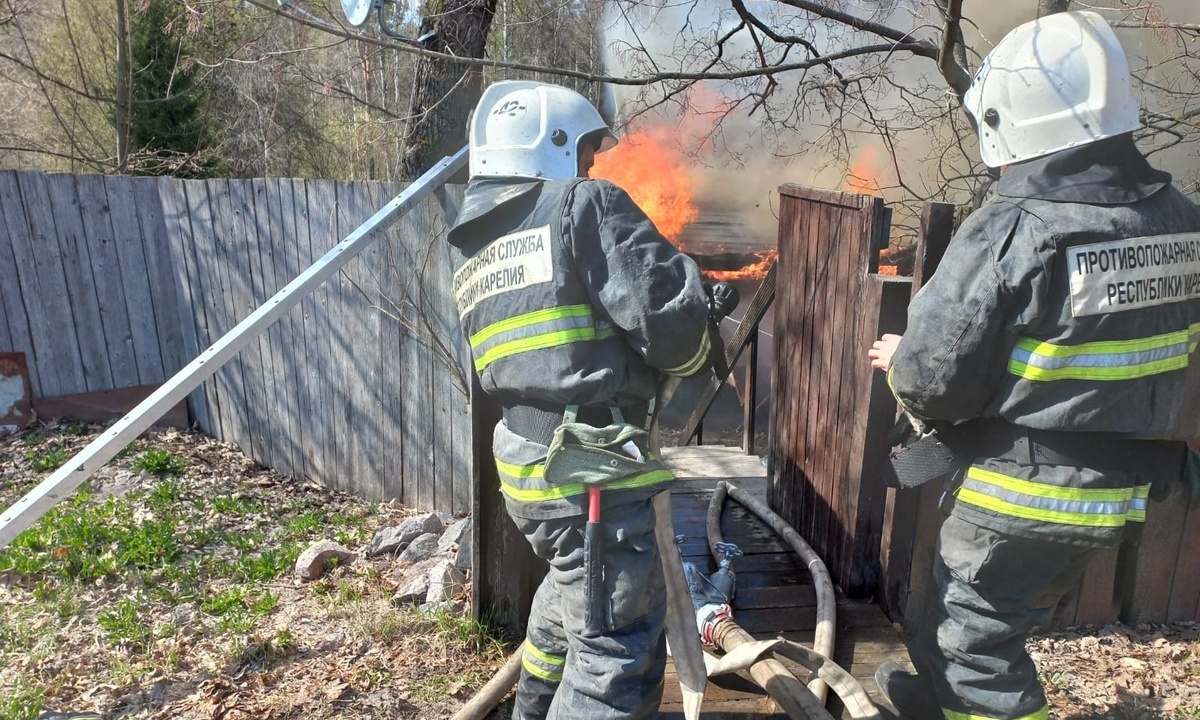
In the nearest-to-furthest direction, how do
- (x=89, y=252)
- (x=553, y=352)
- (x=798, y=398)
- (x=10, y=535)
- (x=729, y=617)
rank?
(x=553, y=352)
(x=10, y=535)
(x=729, y=617)
(x=798, y=398)
(x=89, y=252)

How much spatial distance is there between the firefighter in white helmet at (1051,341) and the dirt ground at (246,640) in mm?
1334

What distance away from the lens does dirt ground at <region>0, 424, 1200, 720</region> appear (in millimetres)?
3350

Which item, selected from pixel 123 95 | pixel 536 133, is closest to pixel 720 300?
pixel 536 133

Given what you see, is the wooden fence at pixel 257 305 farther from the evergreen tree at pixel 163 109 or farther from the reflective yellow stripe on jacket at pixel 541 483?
the evergreen tree at pixel 163 109

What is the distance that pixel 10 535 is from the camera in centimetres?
294

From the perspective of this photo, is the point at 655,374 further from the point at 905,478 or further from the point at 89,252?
the point at 89,252

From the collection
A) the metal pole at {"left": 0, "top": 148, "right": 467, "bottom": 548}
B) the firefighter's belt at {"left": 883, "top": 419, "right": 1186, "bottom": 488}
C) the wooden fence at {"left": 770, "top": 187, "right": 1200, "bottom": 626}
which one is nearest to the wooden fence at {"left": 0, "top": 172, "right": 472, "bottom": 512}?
the metal pole at {"left": 0, "top": 148, "right": 467, "bottom": 548}

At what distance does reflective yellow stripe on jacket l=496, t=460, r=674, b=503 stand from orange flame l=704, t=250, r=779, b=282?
13.5m

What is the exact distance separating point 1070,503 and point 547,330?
5.52 ft

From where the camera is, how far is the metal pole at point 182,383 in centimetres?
301

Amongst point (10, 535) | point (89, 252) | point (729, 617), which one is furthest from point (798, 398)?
point (89, 252)

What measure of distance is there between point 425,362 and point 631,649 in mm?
2890

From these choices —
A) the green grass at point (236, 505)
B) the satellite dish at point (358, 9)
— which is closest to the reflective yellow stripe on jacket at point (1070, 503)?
the satellite dish at point (358, 9)

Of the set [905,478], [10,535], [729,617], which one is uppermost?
[905,478]
